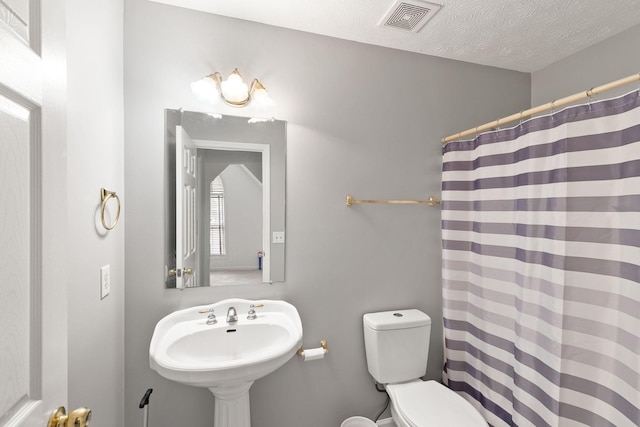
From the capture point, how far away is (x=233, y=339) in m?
1.41

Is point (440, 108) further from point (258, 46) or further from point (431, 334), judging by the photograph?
point (431, 334)

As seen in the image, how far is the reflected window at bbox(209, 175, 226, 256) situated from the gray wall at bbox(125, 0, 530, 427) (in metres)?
0.23

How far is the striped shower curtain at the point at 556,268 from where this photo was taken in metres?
1.11

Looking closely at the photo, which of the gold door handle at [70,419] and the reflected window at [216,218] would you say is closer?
the gold door handle at [70,419]

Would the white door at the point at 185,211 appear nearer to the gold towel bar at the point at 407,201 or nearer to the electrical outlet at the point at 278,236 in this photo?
the electrical outlet at the point at 278,236

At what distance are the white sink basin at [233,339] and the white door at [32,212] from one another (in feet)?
1.90

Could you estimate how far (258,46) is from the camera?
61.7 inches

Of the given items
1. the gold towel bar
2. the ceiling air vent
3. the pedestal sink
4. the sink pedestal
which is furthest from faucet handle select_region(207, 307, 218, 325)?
the ceiling air vent

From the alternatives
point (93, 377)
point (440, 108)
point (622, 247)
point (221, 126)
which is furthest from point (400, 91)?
point (93, 377)

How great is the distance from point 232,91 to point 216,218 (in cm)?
64

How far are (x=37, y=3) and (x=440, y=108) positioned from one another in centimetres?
189

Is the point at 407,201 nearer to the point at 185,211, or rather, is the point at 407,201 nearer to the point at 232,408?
the point at 185,211

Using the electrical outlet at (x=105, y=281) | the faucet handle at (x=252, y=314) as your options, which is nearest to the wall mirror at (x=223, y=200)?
the faucet handle at (x=252, y=314)

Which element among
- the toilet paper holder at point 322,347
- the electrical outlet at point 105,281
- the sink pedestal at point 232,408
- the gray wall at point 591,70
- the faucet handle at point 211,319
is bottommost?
the sink pedestal at point 232,408
